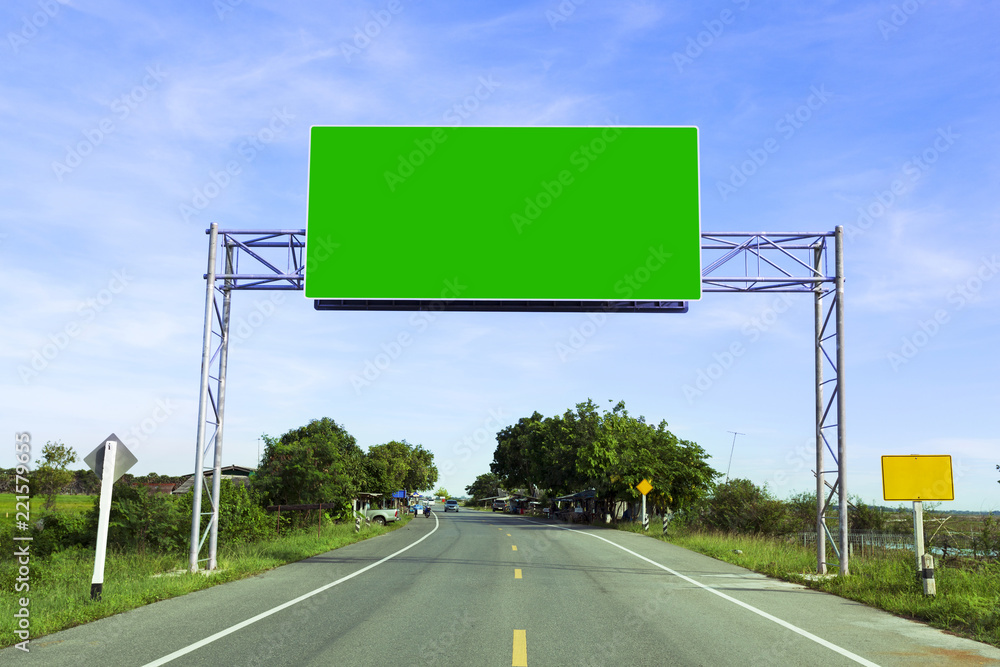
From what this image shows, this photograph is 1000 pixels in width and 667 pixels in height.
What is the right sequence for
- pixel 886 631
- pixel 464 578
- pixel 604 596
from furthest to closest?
pixel 464 578 → pixel 604 596 → pixel 886 631

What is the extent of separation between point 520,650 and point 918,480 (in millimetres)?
9639

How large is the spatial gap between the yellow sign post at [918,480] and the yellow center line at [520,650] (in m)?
8.49

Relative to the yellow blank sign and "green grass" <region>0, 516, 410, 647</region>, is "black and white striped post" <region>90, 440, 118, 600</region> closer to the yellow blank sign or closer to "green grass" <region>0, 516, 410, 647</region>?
"green grass" <region>0, 516, 410, 647</region>

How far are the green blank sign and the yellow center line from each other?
26.6ft

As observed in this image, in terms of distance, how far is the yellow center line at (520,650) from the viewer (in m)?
7.69

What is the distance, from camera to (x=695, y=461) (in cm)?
4991

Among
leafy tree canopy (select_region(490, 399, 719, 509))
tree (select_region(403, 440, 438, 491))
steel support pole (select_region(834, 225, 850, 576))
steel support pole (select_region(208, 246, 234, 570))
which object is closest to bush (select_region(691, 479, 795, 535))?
leafy tree canopy (select_region(490, 399, 719, 509))

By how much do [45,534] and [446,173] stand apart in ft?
58.2

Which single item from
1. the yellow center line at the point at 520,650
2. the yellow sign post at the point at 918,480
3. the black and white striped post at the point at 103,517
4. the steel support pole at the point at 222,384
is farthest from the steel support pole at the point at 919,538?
the steel support pole at the point at 222,384

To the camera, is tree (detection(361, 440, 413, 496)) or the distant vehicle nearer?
the distant vehicle

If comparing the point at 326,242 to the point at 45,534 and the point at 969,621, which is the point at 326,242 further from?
the point at 45,534

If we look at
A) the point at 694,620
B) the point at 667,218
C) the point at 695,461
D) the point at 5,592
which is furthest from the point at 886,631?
the point at 695,461

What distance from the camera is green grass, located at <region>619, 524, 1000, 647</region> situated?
10.7m

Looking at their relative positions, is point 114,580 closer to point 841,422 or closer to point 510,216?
point 510,216
